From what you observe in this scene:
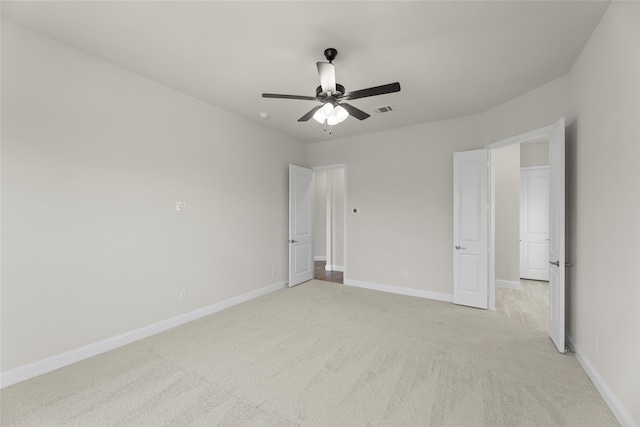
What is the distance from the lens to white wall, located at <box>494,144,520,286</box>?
199 inches

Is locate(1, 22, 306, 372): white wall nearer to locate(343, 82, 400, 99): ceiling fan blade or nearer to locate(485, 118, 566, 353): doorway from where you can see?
locate(343, 82, 400, 99): ceiling fan blade

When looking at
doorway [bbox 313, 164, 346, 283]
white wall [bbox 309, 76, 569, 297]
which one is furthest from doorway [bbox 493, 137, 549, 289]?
doorway [bbox 313, 164, 346, 283]

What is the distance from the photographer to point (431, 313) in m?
3.77

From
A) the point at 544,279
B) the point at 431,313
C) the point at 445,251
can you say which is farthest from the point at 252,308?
the point at 544,279

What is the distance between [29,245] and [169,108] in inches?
76.1

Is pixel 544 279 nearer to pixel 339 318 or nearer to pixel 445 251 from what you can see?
pixel 445 251

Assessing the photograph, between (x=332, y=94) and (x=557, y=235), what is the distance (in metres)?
2.65

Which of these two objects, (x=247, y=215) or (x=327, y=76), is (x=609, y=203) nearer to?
(x=327, y=76)

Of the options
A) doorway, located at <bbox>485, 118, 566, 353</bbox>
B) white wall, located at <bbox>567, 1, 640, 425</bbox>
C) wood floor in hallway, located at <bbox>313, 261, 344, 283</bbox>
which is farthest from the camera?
wood floor in hallway, located at <bbox>313, 261, 344, 283</bbox>

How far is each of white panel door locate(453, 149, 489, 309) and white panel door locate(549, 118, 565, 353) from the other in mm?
923

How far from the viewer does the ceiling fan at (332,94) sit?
220cm

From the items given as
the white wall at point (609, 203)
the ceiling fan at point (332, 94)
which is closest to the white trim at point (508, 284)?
the white wall at point (609, 203)

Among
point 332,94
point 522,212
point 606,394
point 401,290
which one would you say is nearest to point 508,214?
point 522,212

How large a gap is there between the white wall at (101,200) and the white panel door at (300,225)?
1.17 meters
